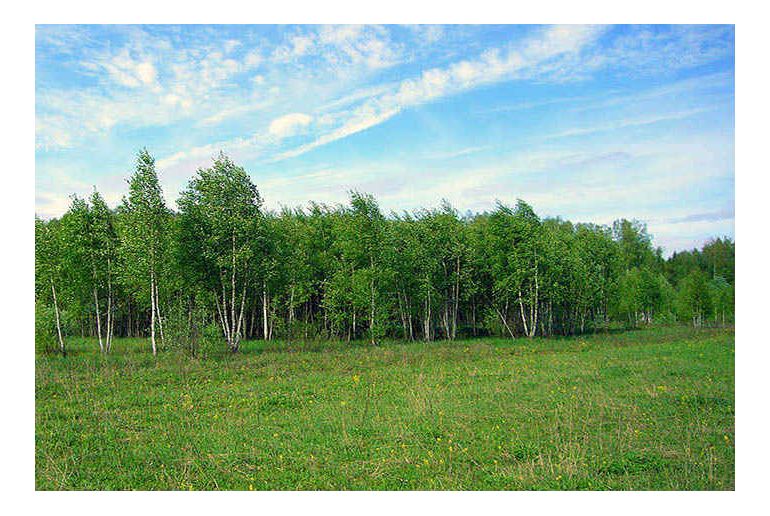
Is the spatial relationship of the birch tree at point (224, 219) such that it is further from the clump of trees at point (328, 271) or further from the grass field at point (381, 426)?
the grass field at point (381, 426)

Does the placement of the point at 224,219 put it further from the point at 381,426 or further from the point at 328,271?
the point at 381,426

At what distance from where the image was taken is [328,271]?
1025 inches

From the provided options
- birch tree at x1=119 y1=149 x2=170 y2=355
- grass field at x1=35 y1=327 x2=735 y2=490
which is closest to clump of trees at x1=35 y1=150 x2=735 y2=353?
birch tree at x1=119 y1=149 x2=170 y2=355

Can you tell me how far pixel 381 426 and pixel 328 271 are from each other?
18041mm

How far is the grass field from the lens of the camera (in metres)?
6.64

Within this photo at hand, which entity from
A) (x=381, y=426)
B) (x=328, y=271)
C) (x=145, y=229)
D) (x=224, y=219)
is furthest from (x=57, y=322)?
(x=328, y=271)

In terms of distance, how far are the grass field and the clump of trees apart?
10.8ft

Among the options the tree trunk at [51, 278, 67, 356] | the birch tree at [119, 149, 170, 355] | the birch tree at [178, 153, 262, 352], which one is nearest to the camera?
the tree trunk at [51, 278, 67, 356]

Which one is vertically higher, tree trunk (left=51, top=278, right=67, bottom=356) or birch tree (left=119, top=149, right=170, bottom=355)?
birch tree (left=119, top=149, right=170, bottom=355)

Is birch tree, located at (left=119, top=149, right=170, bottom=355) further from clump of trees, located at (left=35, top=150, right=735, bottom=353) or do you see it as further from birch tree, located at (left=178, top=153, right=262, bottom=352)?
birch tree, located at (left=178, top=153, right=262, bottom=352)

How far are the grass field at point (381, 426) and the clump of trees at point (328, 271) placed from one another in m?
3.29

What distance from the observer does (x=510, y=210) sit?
27.9 meters
